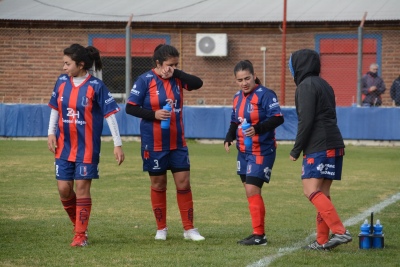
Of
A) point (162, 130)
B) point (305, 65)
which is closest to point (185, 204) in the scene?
point (162, 130)

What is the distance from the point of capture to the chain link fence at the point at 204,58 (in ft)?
80.4

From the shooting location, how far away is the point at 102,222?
33.7 ft

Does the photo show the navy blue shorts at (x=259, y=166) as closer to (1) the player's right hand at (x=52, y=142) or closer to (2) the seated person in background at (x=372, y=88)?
(1) the player's right hand at (x=52, y=142)

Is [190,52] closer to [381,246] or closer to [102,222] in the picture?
[102,222]

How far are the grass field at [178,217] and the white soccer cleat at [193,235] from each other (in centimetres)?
11

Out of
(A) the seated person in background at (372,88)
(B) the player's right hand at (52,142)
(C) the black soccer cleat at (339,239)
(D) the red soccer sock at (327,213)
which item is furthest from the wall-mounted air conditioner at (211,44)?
(C) the black soccer cleat at (339,239)

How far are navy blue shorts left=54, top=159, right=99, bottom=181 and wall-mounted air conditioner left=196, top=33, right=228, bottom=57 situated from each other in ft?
54.8

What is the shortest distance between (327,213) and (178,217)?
9.75 ft

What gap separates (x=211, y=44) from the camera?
2536 cm

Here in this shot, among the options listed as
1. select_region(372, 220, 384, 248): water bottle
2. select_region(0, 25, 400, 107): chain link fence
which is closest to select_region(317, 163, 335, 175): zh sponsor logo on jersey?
select_region(372, 220, 384, 248): water bottle

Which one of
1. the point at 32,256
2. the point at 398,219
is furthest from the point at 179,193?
the point at 398,219

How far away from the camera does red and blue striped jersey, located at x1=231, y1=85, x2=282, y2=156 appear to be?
29.4 feet

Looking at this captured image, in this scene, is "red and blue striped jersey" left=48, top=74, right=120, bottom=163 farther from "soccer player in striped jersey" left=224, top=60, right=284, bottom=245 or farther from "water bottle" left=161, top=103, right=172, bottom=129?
"soccer player in striped jersey" left=224, top=60, right=284, bottom=245

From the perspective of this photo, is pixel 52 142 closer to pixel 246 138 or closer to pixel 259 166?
pixel 246 138
